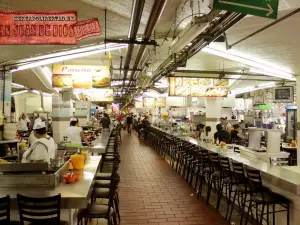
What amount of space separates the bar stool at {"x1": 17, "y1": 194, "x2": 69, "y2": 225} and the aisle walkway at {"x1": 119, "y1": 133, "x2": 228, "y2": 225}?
2.23 m

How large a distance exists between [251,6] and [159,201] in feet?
14.2

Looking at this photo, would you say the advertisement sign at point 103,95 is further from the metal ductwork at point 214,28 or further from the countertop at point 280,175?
the countertop at point 280,175

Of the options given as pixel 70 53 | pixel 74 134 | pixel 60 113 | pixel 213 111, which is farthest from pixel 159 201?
pixel 213 111

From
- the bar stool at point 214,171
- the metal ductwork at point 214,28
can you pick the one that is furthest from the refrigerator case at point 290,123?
the metal ductwork at point 214,28

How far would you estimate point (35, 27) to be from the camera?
461 cm

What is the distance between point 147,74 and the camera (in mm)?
9055

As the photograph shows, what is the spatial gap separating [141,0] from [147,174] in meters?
5.91

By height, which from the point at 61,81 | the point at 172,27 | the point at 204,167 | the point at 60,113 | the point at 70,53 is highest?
the point at 172,27

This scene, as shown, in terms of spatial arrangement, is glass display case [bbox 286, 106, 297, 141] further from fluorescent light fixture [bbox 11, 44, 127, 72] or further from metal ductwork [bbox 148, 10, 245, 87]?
fluorescent light fixture [bbox 11, 44, 127, 72]

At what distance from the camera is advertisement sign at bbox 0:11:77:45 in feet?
15.0

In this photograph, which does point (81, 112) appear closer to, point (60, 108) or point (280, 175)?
point (60, 108)

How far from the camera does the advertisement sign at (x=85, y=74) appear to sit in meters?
9.01

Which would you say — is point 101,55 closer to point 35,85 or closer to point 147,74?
point 147,74

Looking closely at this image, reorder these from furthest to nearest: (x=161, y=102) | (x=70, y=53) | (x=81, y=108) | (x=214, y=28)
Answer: (x=161, y=102), (x=81, y=108), (x=70, y=53), (x=214, y=28)
